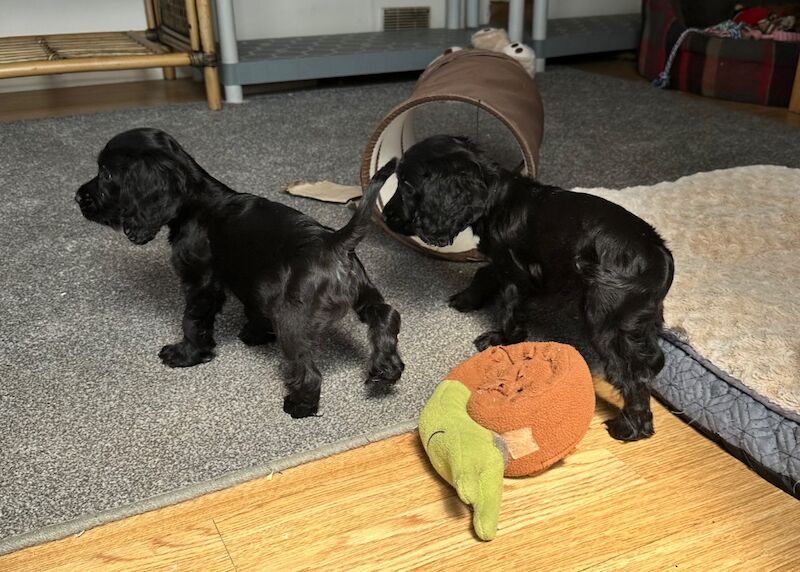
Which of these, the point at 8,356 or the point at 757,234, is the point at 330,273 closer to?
the point at 8,356

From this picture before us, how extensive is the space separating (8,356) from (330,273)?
897 millimetres

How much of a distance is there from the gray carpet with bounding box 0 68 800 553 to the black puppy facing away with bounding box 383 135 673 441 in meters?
0.24

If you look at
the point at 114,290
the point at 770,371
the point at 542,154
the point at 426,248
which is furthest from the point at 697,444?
the point at 542,154

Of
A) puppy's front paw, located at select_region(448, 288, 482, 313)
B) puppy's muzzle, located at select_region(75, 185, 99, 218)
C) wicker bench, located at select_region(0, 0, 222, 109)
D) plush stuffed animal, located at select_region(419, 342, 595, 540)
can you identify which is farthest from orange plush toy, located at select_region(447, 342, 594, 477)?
wicker bench, located at select_region(0, 0, 222, 109)

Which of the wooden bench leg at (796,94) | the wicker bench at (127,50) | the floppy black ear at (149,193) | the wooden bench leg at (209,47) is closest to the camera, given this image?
the floppy black ear at (149,193)

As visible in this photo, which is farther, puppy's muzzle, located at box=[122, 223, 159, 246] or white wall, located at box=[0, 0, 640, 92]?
white wall, located at box=[0, 0, 640, 92]

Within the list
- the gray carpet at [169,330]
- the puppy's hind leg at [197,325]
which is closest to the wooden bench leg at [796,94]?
the gray carpet at [169,330]

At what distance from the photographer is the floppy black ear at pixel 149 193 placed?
1.71 meters

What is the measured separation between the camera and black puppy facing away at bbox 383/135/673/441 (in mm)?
1600

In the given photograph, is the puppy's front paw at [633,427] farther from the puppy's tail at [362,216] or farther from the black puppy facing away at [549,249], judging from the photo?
the puppy's tail at [362,216]

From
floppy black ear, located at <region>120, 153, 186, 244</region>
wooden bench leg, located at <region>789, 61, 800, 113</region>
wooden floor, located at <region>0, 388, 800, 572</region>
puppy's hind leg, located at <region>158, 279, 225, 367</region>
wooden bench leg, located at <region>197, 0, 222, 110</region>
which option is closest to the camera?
wooden floor, located at <region>0, 388, 800, 572</region>

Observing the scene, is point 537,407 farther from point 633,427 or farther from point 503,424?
point 633,427

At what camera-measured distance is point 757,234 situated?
2.32 metres

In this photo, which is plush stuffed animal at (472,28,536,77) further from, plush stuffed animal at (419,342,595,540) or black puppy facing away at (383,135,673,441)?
plush stuffed animal at (419,342,595,540)
